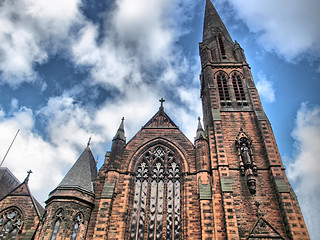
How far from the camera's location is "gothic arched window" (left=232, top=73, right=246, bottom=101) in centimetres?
2242

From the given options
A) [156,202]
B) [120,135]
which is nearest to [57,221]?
[156,202]

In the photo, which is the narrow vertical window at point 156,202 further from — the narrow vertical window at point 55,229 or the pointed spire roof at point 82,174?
the narrow vertical window at point 55,229

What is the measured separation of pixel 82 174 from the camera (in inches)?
679

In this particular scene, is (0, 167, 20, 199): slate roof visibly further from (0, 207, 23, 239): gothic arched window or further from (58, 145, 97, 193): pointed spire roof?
(58, 145, 97, 193): pointed spire roof

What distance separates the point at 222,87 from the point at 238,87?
4.66ft

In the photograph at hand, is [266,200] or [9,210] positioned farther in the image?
[9,210]

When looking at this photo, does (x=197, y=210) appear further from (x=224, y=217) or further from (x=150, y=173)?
(x=150, y=173)

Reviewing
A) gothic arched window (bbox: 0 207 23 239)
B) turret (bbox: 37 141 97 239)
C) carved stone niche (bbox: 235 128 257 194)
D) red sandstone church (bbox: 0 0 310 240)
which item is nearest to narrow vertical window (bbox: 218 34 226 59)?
red sandstone church (bbox: 0 0 310 240)

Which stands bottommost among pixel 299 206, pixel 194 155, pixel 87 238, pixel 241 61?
pixel 87 238

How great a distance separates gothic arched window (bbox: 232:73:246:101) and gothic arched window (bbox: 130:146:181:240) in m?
8.64

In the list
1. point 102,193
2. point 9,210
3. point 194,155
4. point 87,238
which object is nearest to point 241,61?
point 194,155

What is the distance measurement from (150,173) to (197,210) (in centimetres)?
406

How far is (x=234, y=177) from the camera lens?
54.2 ft

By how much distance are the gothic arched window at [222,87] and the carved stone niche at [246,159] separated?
4.73 m
